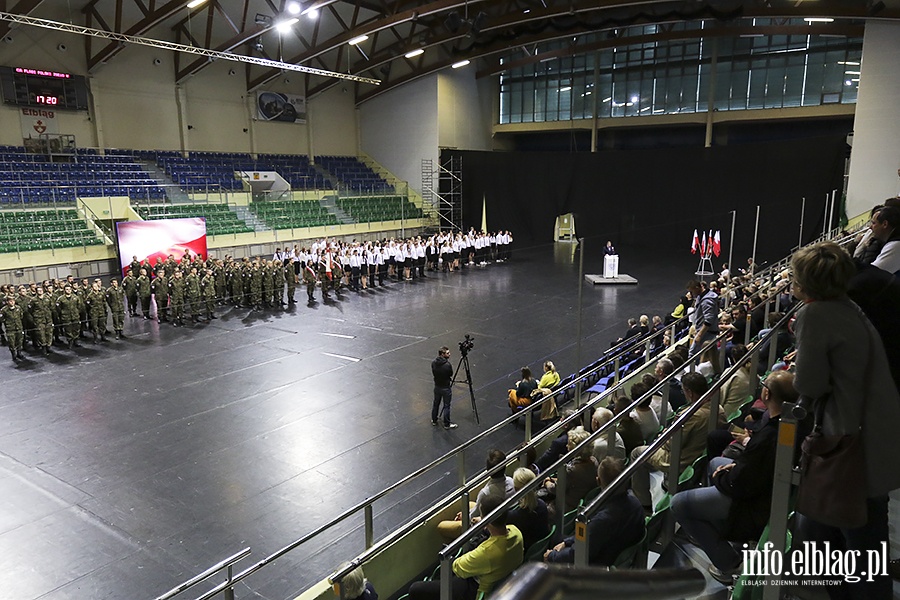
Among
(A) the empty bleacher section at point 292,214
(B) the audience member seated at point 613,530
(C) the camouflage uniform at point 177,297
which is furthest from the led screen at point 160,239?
(B) the audience member seated at point 613,530

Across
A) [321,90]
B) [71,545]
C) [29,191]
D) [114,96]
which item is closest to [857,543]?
[71,545]

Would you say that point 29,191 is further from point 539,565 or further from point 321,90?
point 539,565

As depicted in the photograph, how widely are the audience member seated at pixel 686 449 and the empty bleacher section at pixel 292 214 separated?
21644 millimetres

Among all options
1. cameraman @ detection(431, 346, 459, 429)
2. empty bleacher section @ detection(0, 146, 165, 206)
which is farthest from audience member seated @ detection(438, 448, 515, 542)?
empty bleacher section @ detection(0, 146, 165, 206)

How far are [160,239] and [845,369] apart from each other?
69.3 ft

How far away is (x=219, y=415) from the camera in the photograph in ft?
29.6

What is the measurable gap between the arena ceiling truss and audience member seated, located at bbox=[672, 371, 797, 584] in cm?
2037

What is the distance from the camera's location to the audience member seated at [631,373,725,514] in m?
3.76

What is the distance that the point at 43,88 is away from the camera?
21.8 m

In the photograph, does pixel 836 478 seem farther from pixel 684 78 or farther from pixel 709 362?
pixel 684 78

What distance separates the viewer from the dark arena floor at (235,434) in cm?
572

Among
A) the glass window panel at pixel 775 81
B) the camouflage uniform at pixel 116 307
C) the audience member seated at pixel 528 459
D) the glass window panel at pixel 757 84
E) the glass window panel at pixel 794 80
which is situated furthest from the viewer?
the glass window panel at pixel 757 84

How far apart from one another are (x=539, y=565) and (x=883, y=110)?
978 inches

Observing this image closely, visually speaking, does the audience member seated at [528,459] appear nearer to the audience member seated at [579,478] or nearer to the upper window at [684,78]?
the audience member seated at [579,478]
